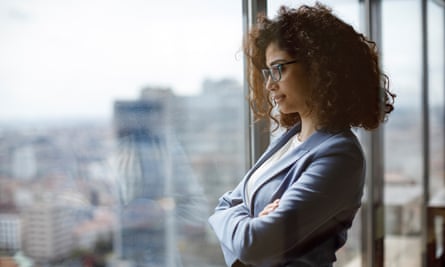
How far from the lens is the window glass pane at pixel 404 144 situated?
10.4 ft

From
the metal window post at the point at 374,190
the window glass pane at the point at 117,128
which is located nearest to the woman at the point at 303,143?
the window glass pane at the point at 117,128

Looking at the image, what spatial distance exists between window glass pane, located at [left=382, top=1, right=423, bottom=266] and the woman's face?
1.54 metres

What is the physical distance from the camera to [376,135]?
299 centimetres

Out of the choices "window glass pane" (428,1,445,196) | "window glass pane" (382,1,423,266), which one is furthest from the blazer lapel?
"window glass pane" (428,1,445,196)

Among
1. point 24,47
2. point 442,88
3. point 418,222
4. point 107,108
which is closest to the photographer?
point 24,47

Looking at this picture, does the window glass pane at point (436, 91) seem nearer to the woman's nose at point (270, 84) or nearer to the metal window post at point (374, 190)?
the metal window post at point (374, 190)

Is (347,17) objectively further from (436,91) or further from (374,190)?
(436,91)

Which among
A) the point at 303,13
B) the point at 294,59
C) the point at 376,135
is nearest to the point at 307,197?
the point at 294,59

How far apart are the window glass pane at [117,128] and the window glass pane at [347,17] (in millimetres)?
141

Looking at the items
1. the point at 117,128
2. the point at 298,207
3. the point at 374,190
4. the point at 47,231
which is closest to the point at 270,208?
the point at 298,207

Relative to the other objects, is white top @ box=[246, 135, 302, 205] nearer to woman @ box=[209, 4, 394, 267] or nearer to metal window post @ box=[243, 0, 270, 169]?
woman @ box=[209, 4, 394, 267]

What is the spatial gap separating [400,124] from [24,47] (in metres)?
2.77

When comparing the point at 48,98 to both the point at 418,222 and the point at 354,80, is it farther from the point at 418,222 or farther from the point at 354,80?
the point at 418,222

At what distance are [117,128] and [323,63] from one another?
2.14 ft
